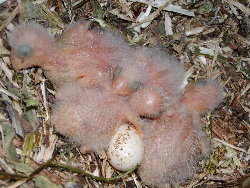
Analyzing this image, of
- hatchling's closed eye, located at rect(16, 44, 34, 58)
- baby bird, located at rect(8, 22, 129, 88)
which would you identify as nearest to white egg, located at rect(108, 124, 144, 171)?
baby bird, located at rect(8, 22, 129, 88)

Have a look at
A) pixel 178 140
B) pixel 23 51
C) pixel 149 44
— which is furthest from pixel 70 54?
pixel 178 140

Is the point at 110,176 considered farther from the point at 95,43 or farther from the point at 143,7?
the point at 143,7

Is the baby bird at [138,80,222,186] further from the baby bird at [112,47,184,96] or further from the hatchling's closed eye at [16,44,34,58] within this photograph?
the hatchling's closed eye at [16,44,34,58]

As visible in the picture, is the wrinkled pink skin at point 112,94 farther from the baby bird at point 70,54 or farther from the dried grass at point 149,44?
the dried grass at point 149,44

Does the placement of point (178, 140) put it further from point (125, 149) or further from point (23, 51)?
point (23, 51)

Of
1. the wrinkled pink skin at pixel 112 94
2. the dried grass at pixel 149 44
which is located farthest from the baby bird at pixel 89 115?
the dried grass at pixel 149 44

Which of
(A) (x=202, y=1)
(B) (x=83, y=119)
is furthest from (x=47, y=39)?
(A) (x=202, y=1)
